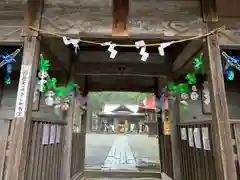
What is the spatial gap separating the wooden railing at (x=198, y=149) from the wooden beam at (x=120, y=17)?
1.71 meters

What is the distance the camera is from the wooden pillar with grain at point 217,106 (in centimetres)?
207

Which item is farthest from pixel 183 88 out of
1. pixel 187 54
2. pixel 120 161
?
pixel 120 161

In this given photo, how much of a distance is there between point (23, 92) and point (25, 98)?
0.08 meters

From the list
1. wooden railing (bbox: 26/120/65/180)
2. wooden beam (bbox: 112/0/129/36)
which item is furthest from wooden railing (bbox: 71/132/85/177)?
wooden beam (bbox: 112/0/129/36)

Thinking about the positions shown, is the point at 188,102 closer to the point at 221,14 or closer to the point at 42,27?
the point at 221,14

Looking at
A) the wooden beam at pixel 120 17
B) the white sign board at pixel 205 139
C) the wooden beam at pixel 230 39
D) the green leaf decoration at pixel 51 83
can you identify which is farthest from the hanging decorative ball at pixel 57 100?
the wooden beam at pixel 230 39

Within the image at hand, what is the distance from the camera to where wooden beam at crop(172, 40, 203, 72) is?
9.60 ft

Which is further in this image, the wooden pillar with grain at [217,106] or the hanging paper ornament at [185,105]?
the hanging paper ornament at [185,105]

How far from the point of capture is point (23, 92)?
2.23m

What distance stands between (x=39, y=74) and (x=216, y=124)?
2.51 m

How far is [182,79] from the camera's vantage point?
427 cm

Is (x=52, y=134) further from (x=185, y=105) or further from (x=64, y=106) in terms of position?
(x=185, y=105)

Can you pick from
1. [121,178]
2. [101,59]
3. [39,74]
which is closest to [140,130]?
[121,178]

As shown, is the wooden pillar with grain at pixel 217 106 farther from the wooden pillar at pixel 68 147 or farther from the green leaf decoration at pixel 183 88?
the wooden pillar at pixel 68 147
